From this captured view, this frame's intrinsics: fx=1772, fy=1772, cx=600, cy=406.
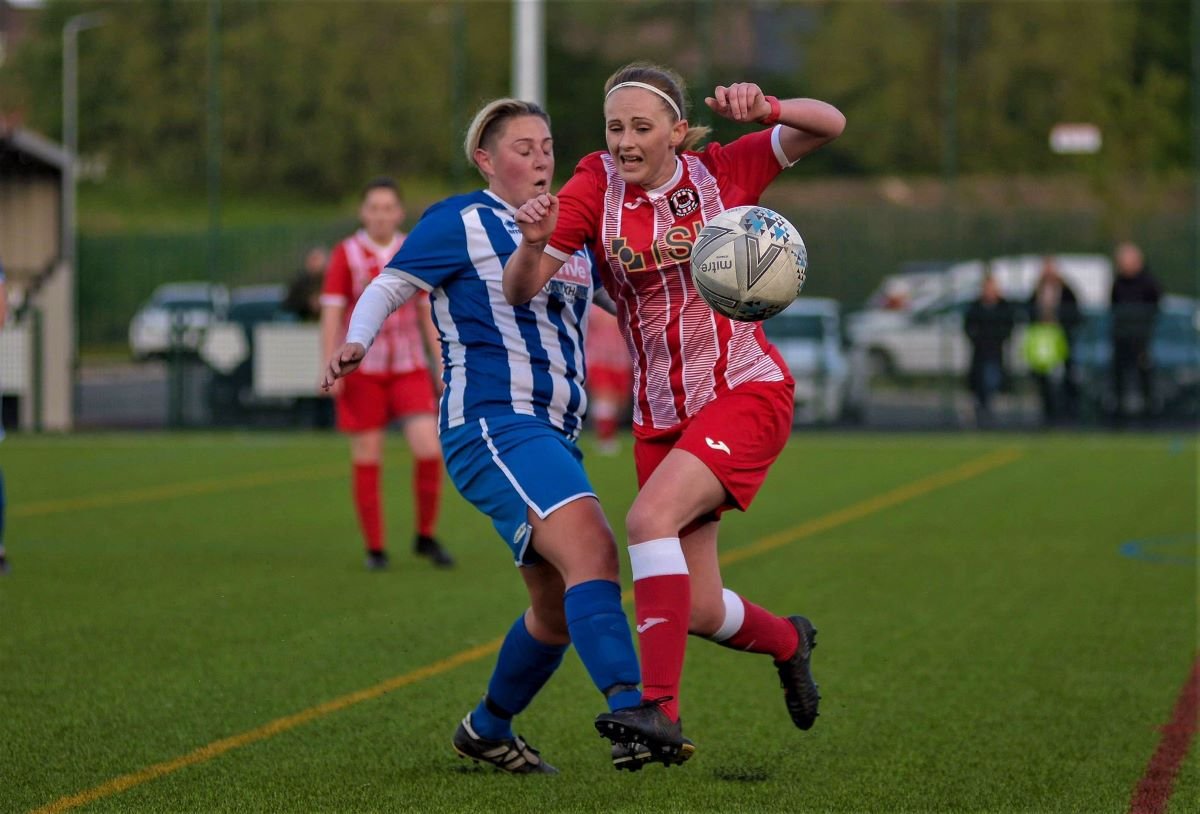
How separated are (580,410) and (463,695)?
1.57 meters

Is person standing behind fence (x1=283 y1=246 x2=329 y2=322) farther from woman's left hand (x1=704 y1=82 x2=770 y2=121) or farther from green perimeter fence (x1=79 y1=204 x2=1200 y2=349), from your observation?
woman's left hand (x1=704 y1=82 x2=770 y2=121)

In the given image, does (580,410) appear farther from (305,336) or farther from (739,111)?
(305,336)

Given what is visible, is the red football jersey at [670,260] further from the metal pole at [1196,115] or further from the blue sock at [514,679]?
the metal pole at [1196,115]

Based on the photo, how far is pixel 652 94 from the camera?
15.2ft

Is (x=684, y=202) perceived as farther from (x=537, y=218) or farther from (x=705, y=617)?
(x=705, y=617)

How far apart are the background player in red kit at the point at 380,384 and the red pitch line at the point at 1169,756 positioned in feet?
15.0

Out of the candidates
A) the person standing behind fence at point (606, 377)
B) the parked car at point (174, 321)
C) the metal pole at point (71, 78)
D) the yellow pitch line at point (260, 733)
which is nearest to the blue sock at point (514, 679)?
the yellow pitch line at point (260, 733)

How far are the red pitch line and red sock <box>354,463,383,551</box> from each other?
460 cm

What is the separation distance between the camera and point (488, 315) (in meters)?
4.82

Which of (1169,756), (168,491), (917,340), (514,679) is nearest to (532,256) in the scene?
(514,679)

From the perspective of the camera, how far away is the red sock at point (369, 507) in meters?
9.56

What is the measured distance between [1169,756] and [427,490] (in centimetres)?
526

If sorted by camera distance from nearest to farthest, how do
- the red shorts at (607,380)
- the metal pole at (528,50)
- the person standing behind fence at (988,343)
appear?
1. the metal pole at (528,50)
2. the red shorts at (607,380)
3. the person standing behind fence at (988,343)

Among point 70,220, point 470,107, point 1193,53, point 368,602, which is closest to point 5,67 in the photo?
point 470,107
